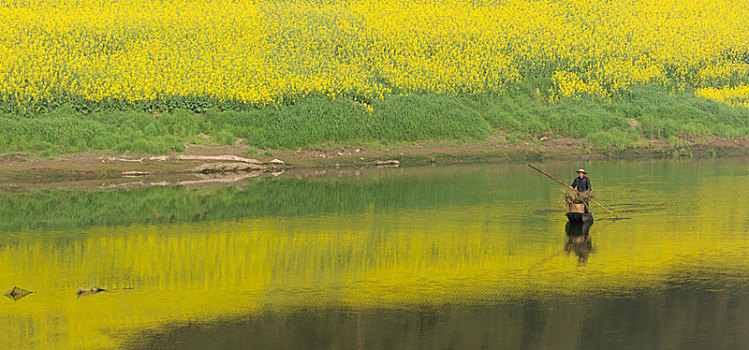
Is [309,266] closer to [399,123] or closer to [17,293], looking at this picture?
[17,293]

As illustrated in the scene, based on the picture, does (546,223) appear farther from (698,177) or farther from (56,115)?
(56,115)

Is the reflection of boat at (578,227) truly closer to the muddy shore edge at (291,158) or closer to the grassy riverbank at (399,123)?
the muddy shore edge at (291,158)

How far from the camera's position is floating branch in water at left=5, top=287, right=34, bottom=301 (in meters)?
21.8

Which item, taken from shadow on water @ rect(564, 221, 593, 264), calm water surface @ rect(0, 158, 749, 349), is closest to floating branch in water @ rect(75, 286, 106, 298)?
calm water surface @ rect(0, 158, 749, 349)

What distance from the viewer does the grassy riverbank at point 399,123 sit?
60562 mm

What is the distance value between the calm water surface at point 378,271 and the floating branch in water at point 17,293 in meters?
0.24

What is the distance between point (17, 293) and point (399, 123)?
48051 mm

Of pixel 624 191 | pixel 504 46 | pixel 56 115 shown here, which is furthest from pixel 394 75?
pixel 624 191

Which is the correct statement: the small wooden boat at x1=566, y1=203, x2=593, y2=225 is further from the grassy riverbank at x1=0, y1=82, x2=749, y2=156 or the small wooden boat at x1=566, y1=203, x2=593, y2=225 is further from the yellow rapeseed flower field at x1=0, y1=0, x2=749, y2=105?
the yellow rapeseed flower field at x1=0, y1=0, x2=749, y2=105

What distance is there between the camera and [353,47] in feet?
274

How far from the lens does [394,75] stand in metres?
78.4

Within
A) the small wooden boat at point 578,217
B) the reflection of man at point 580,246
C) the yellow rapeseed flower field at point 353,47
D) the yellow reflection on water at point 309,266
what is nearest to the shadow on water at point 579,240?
the reflection of man at point 580,246

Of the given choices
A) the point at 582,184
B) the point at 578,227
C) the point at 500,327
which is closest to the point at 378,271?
the point at 500,327

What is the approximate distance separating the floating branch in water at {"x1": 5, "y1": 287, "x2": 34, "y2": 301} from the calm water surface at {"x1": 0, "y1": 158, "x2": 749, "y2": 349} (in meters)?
0.24
